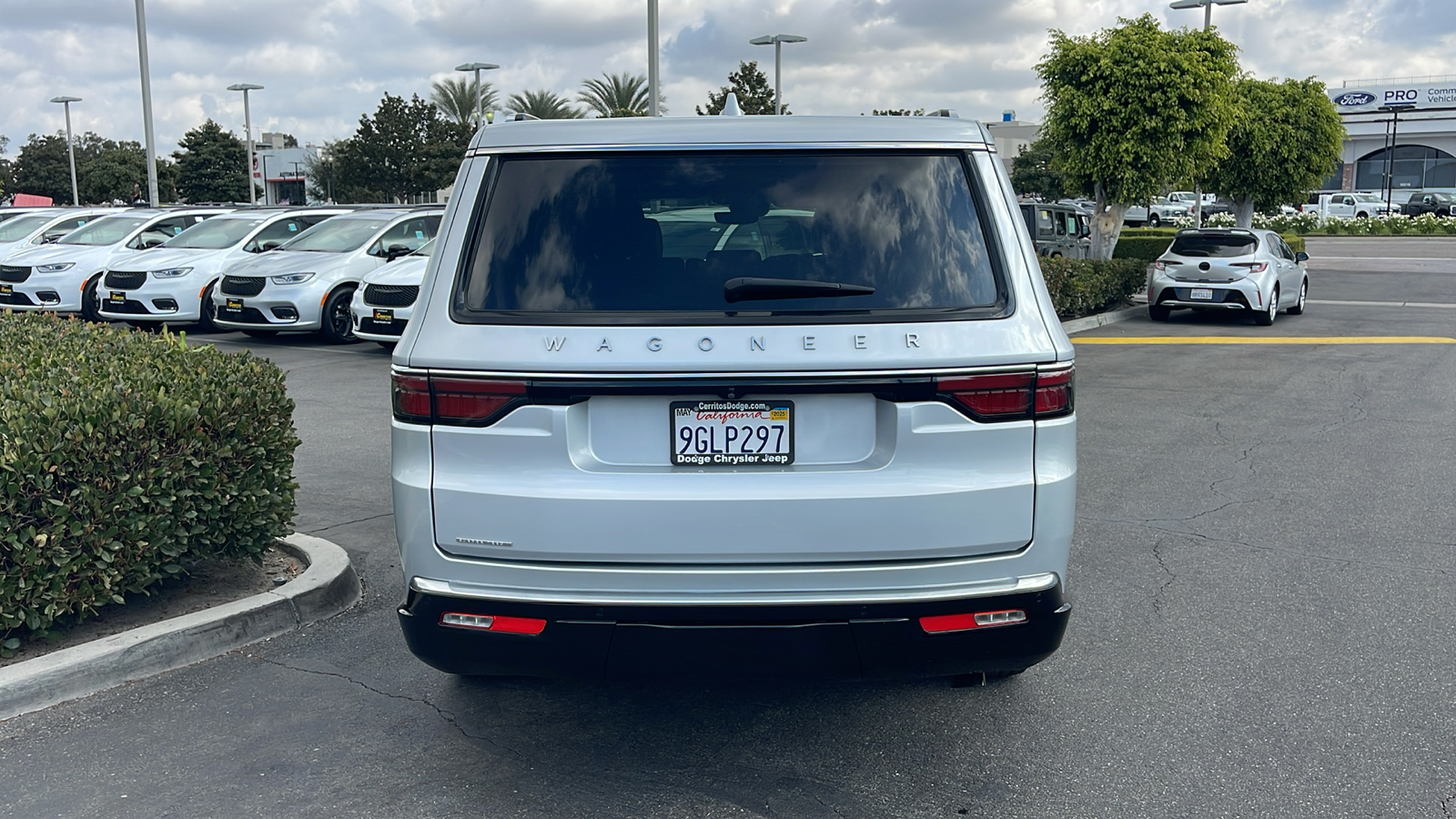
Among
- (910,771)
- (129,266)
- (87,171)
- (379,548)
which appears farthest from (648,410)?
(87,171)

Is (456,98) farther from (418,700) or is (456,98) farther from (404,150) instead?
(418,700)

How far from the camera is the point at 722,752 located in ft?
12.7

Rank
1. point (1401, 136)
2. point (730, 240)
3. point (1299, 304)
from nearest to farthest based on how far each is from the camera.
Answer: point (730, 240)
point (1299, 304)
point (1401, 136)

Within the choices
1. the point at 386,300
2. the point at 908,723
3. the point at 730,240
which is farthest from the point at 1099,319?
the point at 730,240

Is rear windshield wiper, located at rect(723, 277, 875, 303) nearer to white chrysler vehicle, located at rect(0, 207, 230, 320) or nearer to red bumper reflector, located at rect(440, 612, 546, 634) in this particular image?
red bumper reflector, located at rect(440, 612, 546, 634)

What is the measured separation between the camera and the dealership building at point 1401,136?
9044 cm

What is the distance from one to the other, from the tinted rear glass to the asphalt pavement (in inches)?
473

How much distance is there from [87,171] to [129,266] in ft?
188

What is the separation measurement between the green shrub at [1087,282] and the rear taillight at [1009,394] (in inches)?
542

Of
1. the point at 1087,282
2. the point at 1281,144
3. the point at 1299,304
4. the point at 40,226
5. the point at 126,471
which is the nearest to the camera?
the point at 126,471

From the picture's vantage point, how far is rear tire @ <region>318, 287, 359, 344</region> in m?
15.4

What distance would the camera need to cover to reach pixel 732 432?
327cm

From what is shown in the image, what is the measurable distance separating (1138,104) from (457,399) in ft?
57.5

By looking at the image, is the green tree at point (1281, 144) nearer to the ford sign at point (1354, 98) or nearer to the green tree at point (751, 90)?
the green tree at point (751, 90)
